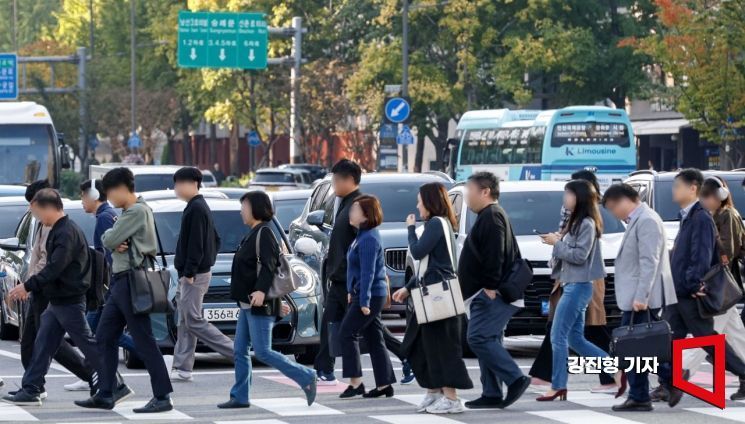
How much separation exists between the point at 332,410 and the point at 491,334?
4.14 ft

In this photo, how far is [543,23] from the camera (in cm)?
5791

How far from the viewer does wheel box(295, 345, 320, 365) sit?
16797mm

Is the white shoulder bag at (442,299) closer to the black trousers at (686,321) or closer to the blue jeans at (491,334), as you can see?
the blue jeans at (491,334)

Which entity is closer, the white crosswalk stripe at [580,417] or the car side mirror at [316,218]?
the white crosswalk stripe at [580,417]

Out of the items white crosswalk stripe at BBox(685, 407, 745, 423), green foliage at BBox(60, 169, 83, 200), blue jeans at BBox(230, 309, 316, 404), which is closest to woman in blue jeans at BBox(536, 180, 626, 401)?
white crosswalk stripe at BBox(685, 407, 745, 423)

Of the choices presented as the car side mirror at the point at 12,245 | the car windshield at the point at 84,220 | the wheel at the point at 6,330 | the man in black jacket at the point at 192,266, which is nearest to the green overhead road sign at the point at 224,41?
the wheel at the point at 6,330

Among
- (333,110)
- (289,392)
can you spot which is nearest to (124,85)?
(333,110)

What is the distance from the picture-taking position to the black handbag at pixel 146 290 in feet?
42.5

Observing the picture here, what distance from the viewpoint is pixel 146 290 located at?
42.6 ft

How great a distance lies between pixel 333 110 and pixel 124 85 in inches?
893

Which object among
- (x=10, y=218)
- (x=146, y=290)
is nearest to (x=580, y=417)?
(x=146, y=290)

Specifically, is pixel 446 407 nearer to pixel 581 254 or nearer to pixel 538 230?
pixel 581 254

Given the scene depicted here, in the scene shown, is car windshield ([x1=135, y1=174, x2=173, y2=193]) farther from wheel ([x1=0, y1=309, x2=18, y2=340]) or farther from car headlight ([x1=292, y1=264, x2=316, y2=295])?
car headlight ([x1=292, y1=264, x2=316, y2=295])

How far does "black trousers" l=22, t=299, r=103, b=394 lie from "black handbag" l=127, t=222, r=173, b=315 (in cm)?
63
